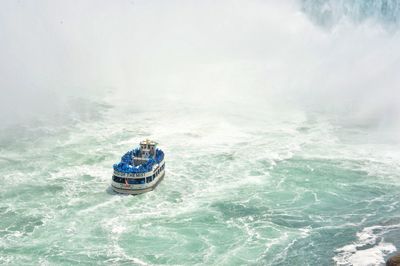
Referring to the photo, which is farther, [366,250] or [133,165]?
[133,165]

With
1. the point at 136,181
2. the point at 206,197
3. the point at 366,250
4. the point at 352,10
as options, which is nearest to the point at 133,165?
the point at 136,181

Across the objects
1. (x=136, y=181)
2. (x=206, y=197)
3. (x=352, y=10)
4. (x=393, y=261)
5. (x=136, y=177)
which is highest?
(x=352, y=10)

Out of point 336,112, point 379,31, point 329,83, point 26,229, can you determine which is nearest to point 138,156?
point 26,229

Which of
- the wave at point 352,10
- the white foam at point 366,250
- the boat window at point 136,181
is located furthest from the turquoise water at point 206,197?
the wave at point 352,10

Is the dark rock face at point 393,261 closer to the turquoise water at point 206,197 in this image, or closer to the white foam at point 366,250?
the white foam at point 366,250

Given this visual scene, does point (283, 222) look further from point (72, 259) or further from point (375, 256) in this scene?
point (72, 259)

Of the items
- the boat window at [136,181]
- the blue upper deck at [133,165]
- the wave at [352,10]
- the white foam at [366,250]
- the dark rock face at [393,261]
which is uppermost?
the wave at [352,10]

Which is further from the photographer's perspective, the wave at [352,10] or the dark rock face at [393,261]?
the wave at [352,10]

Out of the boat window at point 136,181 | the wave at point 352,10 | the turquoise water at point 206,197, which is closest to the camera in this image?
the turquoise water at point 206,197

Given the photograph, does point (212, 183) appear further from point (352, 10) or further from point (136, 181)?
point (352, 10)
